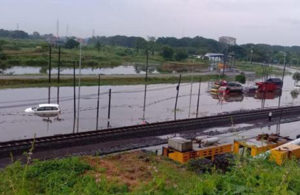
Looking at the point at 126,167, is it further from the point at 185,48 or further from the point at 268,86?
the point at 185,48

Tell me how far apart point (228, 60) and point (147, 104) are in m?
47.7

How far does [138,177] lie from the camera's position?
9836mm

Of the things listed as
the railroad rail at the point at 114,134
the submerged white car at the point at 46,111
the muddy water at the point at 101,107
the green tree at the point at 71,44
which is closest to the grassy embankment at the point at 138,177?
the railroad rail at the point at 114,134

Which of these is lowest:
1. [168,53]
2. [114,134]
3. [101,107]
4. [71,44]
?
[101,107]

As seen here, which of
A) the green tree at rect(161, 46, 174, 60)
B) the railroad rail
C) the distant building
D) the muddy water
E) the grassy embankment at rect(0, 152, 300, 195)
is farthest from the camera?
the distant building

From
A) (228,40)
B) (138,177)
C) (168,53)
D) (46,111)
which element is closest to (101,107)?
(46,111)

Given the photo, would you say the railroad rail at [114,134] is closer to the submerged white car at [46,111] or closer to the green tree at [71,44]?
the submerged white car at [46,111]

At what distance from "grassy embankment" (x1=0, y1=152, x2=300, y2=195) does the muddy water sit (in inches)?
228

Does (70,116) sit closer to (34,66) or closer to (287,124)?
(287,124)

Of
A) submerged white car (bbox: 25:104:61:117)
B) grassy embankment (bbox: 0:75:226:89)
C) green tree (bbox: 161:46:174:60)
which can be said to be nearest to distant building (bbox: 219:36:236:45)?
green tree (bbox: 161:46:174:60)

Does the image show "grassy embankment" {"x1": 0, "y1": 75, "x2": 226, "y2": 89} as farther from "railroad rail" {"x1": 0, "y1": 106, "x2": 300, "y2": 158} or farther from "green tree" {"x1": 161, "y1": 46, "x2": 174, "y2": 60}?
"green tree" {"x1": 161, "y1": 46, "x2": 174, "y2": 60}

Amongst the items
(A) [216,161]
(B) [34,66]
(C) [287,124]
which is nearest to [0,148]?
(A) [216,161]

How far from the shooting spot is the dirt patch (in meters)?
9.52

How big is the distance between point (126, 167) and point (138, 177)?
3.76 ft
